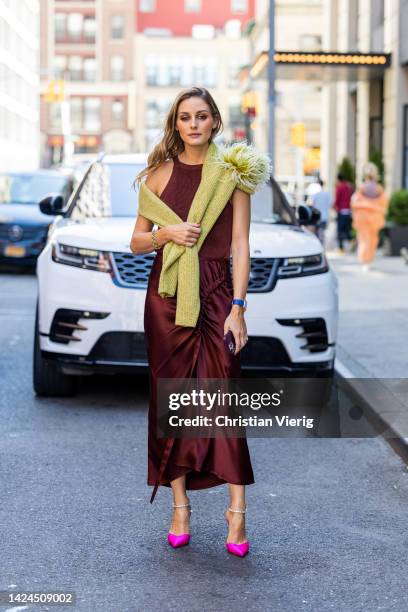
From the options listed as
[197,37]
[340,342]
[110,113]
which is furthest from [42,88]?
[340,342]

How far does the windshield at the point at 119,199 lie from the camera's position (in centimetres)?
949

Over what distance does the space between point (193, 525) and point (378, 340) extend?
6414 millimetres

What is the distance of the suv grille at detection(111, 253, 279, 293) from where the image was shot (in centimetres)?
825

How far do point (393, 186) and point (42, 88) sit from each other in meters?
78.7

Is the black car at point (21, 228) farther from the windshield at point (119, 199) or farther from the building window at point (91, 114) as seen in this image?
Answer: the building window at point (91, 114)

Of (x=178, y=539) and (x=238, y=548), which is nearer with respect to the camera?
(x=238, y=548)

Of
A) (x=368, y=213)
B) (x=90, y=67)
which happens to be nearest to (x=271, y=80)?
(x=368, y=213)

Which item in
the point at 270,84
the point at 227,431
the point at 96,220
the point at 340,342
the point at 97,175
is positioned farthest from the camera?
the point at 270,84

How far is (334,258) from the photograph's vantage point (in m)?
25.4

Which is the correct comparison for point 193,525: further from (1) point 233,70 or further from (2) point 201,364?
(1) point 233,70

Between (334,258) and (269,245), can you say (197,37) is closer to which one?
(334,258)

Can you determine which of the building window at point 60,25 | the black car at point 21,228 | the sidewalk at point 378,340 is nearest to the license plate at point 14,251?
the black car at point 21,228

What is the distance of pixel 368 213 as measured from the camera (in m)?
21.7

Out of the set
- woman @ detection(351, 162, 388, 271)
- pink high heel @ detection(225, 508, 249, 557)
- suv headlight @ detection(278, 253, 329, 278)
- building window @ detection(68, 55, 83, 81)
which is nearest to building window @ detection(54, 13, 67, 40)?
building window @ detection(68, 55, 83, 81)
